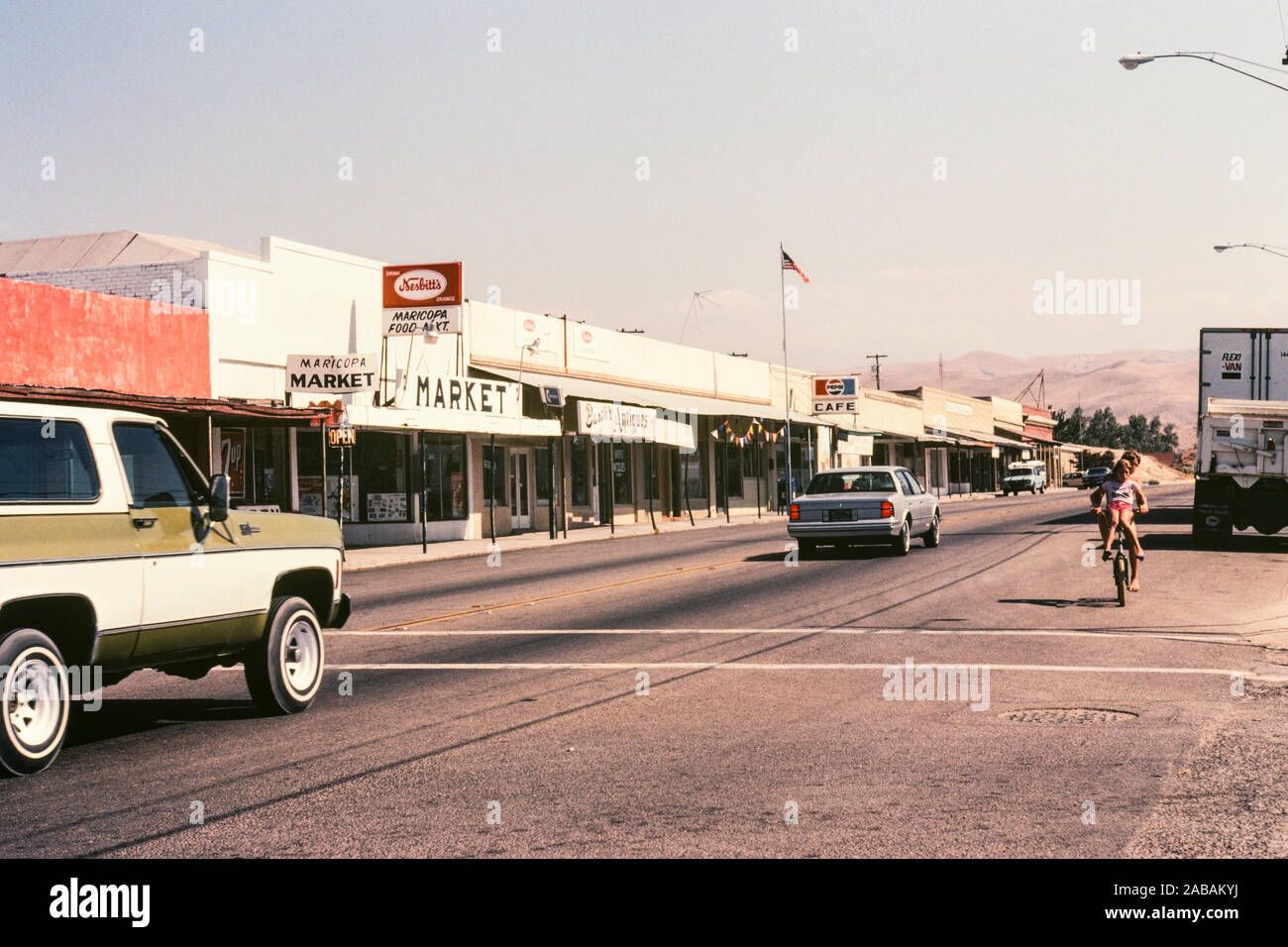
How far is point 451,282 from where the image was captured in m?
33.6

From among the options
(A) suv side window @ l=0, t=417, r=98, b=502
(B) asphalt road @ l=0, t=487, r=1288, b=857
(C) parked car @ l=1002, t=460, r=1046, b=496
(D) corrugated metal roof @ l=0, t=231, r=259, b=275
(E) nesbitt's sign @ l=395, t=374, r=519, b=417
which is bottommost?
(B) asphalt road @ l=0, t=487, r=1288, b=857

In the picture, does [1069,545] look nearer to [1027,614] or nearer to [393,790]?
[1027,614]

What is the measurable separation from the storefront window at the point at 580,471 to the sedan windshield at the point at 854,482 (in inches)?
730

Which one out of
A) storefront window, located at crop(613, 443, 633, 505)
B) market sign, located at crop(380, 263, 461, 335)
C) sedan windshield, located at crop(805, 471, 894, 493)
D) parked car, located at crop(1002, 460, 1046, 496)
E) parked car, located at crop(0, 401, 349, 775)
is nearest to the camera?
parked car, located at crop(0, 401, 349, 775)

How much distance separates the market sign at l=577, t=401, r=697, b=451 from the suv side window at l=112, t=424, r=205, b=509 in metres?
30.5

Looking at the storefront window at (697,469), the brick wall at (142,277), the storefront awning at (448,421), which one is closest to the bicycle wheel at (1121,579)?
the storefront awning at (448,421)

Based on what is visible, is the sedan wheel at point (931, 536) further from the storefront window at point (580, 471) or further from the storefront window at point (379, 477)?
the storefront window at point (580, 471)

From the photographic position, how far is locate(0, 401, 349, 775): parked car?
24.9 feet

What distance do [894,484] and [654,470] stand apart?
2596 cm

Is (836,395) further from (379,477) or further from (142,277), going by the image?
(142,277)

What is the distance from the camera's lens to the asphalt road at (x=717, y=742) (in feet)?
20.5

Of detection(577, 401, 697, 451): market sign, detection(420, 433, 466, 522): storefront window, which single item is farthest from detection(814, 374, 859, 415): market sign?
detection(420, 433, 466, 522): storefront window

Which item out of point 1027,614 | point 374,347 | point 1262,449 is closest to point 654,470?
point 374,347

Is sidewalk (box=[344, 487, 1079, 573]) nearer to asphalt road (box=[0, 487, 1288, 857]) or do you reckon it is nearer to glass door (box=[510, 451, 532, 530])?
glass door (box=[510, 451, 532, 530])
